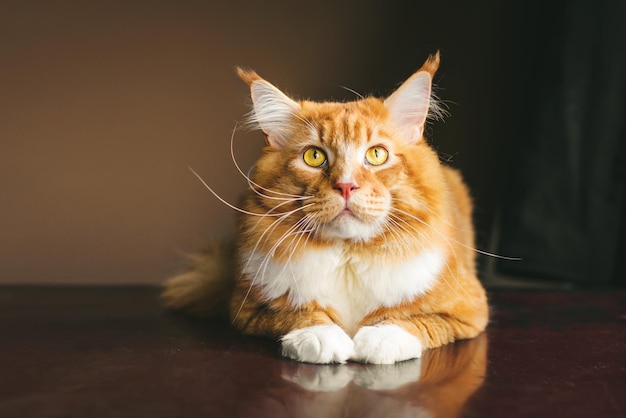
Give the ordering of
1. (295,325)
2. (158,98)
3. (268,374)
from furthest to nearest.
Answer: (158,98), (295,325), (268,374)

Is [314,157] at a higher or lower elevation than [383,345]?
higher

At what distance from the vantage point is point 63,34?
2330 mm

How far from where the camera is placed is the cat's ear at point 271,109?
1.43 metres

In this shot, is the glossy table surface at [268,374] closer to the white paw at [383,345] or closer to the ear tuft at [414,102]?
the white paw at [383,345]

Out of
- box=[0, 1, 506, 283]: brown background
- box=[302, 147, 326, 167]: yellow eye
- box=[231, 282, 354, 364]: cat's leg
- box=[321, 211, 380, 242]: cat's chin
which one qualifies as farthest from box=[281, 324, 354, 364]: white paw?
box=[0, 1, 506, 283]: brown background

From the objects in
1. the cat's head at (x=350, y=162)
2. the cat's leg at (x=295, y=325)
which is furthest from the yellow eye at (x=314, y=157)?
the cat's leg at (x=295, y=325)

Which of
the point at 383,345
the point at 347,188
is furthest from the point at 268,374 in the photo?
the point at 347,188

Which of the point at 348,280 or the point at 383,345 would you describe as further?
the point at 348,280

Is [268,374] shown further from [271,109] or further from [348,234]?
[271,109]

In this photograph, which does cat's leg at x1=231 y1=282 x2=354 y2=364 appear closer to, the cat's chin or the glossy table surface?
the glossy table surface

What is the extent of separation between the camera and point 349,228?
1.32 metres

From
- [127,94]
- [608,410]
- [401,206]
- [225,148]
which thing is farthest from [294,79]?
[608,410]

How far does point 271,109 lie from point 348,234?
0.33m

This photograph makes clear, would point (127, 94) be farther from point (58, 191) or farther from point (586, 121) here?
point (586, 121)
